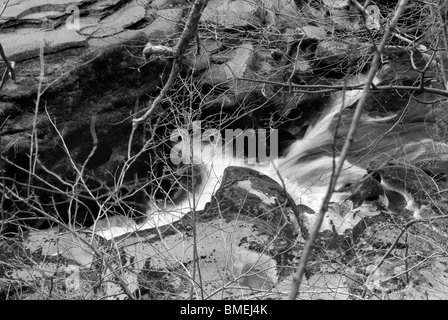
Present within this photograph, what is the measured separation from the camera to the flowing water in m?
7.07

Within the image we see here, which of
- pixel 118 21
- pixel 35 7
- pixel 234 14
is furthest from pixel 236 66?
pixel 35 7

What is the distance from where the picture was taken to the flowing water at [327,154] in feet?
23.2

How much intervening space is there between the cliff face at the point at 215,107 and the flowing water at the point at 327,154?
0.13 ft

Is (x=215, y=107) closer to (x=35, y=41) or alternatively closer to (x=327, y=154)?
(x=327, y=154)

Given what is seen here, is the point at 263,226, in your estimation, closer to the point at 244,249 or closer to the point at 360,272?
the point at 244,249

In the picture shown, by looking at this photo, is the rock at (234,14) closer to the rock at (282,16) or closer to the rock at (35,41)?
the rock at (282,16)

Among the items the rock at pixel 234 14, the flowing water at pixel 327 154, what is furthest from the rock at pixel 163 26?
the flowing water at pixel 327 154

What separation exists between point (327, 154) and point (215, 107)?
1.53 metres

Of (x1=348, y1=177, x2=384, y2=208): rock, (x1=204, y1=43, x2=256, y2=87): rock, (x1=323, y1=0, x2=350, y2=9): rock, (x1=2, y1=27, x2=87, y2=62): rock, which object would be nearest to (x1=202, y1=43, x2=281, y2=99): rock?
(x1=204, y1=43, x2=256, y2=87): rock

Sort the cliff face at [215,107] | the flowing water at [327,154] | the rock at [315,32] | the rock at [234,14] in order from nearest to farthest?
1. the cliff face at [215,107]
2. the flowing water at [327,154]
3. the rock at [315,32]
4. the rock at [234,14]

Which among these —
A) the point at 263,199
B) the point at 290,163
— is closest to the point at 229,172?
the point at 263,199

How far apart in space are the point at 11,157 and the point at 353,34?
159 inches

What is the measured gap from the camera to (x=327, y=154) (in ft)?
26.1

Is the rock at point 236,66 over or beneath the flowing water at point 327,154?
over
